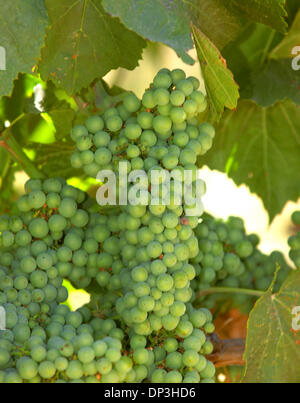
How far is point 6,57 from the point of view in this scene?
693mm

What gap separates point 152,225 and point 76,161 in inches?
5.0

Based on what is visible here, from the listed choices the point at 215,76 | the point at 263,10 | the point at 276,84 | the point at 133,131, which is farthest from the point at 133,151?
the point at 276,84

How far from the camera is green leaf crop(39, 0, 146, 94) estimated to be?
2.39ft

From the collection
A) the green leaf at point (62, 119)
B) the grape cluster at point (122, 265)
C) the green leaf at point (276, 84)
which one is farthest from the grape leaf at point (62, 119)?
the green leaf at point (276, 84)

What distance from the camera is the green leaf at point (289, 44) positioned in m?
0.98

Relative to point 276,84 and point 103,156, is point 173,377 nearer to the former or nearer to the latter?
point 103,156

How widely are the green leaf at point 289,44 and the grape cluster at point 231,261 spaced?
11.9 inches

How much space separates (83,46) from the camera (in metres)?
0.74

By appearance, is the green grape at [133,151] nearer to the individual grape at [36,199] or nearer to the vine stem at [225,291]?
the individual grape at [36,199]

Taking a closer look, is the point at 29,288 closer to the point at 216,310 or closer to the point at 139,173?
the point at 139,173

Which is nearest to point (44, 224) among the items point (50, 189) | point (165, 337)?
point (50, 189)

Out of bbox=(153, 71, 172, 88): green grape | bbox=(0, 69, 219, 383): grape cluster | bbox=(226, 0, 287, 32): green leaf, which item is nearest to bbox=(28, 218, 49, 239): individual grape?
bbox=(0, 69, 219, 383): grape cluster

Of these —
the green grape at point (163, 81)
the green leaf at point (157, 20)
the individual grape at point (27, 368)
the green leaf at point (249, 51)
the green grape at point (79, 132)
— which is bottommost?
the individual grape at point (27, 368)

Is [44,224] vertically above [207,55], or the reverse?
[207,55]
